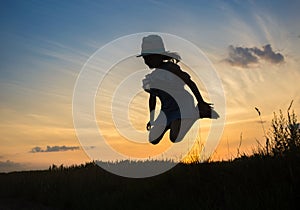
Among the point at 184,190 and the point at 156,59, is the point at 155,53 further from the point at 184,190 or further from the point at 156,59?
the point at 184,190

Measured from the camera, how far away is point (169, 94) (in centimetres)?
954

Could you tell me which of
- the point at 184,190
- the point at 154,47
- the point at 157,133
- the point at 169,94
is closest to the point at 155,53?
the point at 154,47

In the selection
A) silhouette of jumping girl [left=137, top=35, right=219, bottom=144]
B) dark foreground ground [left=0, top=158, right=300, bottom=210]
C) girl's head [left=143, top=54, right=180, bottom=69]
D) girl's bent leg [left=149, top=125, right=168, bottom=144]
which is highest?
girl's head [left=143, top=54, right=180, bottom=69]

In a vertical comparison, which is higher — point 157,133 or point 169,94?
point 169,94

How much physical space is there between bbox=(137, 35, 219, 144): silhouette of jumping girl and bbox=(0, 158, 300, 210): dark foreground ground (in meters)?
1.02

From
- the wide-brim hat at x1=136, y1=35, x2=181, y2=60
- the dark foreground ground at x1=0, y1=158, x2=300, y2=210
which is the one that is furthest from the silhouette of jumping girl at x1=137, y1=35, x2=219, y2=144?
the dark foreground ground at x1=0, y1=158, x2=300, y2=210

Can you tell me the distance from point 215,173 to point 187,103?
2.02 meters

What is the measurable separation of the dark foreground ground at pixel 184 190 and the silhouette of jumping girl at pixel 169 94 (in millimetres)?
1024

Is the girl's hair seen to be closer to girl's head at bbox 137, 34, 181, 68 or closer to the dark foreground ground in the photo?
girl's head at bbox 137, 34, 181, 68

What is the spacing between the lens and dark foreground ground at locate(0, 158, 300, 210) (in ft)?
20.8

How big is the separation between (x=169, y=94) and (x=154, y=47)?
126 centimetres

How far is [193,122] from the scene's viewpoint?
937cm

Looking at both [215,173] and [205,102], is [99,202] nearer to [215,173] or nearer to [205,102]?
[215,173]

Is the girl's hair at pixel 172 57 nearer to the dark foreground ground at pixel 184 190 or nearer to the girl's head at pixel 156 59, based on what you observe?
the girl's head at pixel 156 59
